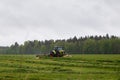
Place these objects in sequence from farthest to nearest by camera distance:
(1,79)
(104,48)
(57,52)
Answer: (104,48)
(57,52)
(1,79)

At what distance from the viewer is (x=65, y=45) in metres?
154

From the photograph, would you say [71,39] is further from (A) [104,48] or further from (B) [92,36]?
(A) [104,48]

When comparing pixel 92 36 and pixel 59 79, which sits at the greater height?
pixel 92 36

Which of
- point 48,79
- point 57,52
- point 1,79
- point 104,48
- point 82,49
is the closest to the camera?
point 1,79

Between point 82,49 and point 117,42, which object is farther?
point 82,49

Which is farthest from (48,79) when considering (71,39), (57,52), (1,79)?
(71,39)

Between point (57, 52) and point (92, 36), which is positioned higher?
point (92, 36)

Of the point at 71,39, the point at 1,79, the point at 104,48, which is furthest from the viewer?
the point at 71,39

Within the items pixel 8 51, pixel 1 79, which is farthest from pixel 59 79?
pixel 8 51

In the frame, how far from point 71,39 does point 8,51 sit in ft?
160

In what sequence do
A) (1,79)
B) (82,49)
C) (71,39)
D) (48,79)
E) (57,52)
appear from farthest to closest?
1. (71,39)
2. (82,49)
3. (57,52)
4. (48,79)
5. (1,79)

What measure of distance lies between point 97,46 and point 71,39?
4888cm

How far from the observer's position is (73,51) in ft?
507

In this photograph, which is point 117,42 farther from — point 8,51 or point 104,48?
point 8,51
